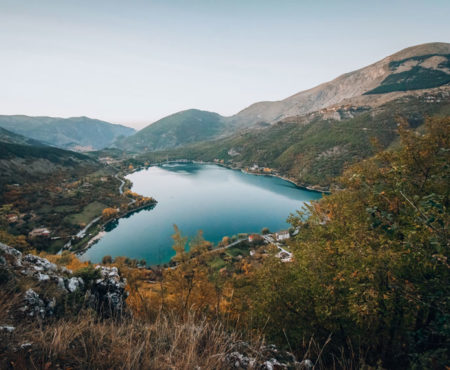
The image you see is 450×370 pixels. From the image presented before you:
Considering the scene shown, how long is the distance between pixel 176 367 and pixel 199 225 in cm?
7342

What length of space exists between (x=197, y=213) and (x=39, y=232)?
47.8 m

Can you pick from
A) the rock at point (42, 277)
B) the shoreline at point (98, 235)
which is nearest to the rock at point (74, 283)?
the rock at point (42, 277)

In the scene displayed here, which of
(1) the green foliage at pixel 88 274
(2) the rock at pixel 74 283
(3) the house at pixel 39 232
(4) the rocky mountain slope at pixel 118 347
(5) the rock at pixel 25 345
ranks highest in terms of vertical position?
(5) the rock at pixel 25 345

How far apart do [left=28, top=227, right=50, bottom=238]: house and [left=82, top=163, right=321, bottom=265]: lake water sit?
12602 millimetres

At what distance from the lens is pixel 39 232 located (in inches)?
2275

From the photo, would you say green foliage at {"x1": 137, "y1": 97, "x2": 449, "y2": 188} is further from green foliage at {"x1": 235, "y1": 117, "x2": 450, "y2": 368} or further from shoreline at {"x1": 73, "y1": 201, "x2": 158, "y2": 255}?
green foliage at {"x1": 235, "y1": 117, "x2": 450, "y2": 368}

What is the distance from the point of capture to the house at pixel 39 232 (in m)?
55.5

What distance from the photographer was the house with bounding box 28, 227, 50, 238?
5553 cm

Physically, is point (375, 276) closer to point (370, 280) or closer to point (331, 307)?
point (370, 280)

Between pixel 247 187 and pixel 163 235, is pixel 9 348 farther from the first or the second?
pixel 247 187

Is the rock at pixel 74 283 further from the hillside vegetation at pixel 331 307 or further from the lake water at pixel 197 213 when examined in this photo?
the lake water at pixel 197 213

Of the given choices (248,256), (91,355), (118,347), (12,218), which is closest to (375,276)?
(118,347)

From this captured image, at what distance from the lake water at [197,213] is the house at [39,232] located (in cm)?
1260

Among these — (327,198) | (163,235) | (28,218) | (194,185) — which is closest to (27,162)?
(28,218)
